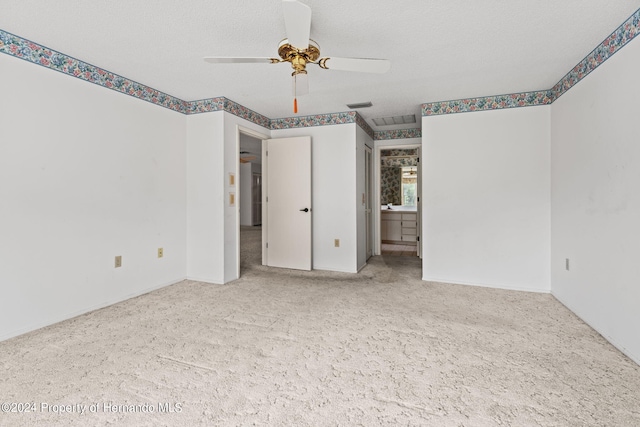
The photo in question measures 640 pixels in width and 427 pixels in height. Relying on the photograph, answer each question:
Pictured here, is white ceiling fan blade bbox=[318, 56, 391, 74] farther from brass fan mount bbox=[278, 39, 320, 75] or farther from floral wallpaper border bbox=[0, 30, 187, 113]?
floral wallpaper border bbox=[0, 30, 187, 113]

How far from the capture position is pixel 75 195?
2754mm

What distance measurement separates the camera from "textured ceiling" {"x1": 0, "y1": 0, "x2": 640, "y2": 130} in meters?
1.97

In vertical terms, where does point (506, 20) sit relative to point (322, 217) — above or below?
above

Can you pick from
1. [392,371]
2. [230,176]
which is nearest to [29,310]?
[230,176]

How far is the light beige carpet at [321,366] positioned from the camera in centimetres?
152

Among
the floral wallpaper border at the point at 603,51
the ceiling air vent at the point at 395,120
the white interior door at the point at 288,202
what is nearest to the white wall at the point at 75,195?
the white interior door at the point at 288,202

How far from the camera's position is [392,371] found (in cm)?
189

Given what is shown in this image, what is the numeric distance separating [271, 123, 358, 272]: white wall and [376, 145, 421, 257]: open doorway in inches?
54.3

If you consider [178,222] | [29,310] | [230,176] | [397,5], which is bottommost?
[29,310]

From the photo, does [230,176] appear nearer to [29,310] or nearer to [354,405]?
[29,310]

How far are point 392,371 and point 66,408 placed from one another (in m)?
1.76

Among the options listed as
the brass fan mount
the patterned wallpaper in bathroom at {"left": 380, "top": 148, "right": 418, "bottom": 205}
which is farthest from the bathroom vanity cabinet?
the brass fan mount

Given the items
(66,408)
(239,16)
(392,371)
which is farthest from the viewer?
(239,16)

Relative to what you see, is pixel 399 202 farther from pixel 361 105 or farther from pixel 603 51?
pixel 603 51
